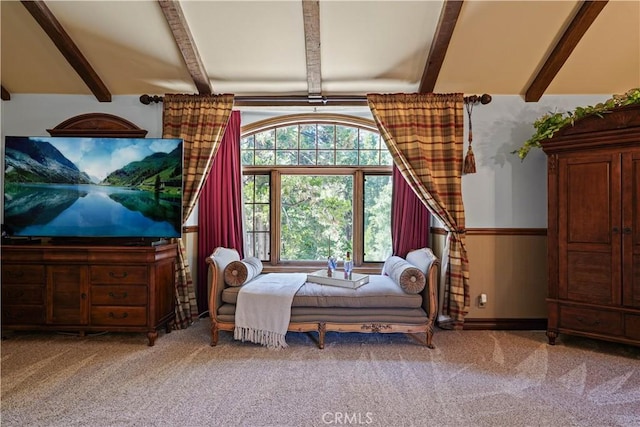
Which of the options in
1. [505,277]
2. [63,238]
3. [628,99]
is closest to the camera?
[628,99]

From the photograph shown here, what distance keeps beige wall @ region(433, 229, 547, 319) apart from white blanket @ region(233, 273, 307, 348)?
6.32ft

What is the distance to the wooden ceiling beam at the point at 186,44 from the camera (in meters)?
2.90

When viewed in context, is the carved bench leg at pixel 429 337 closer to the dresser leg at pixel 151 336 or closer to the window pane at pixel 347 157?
the window pane at pixel 347 157

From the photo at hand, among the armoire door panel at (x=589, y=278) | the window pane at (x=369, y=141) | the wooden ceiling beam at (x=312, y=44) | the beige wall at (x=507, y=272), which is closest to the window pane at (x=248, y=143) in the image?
the wooden ceiling beam at (x=312, y=44)

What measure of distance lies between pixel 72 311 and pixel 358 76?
3411 millimetres

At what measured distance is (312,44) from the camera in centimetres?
321

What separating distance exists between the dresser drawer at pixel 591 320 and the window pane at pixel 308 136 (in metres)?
3.06

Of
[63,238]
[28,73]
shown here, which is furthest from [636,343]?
[28,73]

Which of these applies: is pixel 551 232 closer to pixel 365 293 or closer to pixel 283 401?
pixel 365 293

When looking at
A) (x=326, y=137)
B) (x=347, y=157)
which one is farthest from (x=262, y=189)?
(x=347, y=157)

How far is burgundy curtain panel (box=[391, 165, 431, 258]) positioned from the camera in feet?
13.5

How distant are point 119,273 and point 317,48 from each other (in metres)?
2.62

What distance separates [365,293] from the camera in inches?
125

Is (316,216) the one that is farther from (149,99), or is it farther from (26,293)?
(26,293)
